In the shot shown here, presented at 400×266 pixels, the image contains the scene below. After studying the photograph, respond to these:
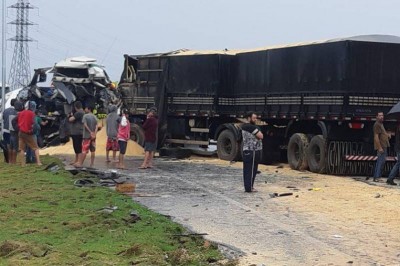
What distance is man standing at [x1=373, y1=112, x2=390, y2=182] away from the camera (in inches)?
666

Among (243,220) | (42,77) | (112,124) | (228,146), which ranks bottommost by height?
(243,220)

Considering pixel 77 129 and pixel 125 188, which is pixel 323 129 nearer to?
pixel 77 129

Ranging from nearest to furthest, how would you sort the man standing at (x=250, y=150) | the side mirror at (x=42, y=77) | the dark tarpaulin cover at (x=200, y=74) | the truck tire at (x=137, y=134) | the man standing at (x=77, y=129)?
the man standing at (x=250, y=150)
the man standing at (x=77, y=129)
the dark tarpaulin cover at (x=200, y=74)
the truck tire at (x=137, y=134)
the side mirror at (x=42, y=77)

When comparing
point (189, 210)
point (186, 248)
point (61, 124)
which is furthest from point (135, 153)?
point (186, 248)

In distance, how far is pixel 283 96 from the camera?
67.7ft

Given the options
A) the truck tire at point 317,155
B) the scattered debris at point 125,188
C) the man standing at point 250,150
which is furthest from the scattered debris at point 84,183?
the truck tire at point 317,155

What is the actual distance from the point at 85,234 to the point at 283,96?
1270 centimetres

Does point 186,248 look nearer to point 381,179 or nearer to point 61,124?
point 381,179

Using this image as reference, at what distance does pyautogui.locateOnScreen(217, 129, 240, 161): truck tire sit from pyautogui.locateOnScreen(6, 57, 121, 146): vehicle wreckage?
5.89 m

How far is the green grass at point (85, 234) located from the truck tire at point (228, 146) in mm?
10336

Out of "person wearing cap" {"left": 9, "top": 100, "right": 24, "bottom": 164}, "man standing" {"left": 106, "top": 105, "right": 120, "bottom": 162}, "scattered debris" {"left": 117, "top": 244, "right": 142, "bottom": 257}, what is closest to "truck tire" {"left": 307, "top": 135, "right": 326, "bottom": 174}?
"man standing" {"left": 106, "top": 105, "right": 120, "bottom": 162}

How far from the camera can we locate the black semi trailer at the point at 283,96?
720 inches

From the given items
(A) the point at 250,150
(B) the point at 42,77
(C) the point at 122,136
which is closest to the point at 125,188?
(A) the point at 250,150

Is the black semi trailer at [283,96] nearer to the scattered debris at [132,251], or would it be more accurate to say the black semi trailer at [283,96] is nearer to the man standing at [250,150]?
the man standing at [250,150]
